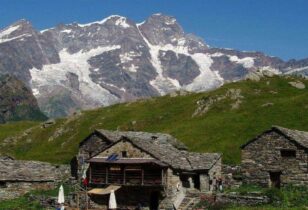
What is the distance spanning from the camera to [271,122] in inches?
4801

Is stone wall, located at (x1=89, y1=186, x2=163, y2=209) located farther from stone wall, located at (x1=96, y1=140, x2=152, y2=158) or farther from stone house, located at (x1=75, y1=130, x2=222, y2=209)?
stone wall, located at (x1=96, y1=140, x2=152, y2=158)

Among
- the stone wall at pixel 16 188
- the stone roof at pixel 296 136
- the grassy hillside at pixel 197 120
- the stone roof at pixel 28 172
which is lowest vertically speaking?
the stone wall at pixel 16 188

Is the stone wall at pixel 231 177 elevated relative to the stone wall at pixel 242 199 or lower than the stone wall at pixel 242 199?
elevated

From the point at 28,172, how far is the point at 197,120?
181 feet

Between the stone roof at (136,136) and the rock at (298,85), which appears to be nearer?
the stone roof at (136,136)

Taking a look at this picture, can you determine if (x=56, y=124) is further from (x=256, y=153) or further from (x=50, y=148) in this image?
(x=256, y=153)

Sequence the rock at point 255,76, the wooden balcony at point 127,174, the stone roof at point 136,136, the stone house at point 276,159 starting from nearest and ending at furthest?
the wooden balcony at point 127,174
the stone house at point 276,159
the stone roof at point 136,136
the rock at point 255,76

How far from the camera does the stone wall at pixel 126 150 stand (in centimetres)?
7769

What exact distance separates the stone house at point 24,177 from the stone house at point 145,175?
1242 cm

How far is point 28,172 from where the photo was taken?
9138 cm

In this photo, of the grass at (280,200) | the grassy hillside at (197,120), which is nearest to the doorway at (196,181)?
the grass at (280,200)

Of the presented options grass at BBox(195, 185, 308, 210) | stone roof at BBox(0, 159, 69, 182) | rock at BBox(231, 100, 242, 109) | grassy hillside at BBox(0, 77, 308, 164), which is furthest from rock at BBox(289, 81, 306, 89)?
grass at BBox(195, 185, 308, 210)

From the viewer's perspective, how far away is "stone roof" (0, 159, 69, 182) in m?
87.9

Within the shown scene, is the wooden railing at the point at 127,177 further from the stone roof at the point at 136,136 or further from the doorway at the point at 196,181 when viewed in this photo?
the stone roof at the point at 136,136
